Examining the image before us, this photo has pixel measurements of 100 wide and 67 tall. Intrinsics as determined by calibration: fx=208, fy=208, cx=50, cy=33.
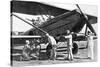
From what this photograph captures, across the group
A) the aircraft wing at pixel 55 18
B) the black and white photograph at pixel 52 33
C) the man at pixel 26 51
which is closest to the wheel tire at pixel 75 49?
the black and white photograph at pixel 52 33

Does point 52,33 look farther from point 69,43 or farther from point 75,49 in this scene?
point 75,49

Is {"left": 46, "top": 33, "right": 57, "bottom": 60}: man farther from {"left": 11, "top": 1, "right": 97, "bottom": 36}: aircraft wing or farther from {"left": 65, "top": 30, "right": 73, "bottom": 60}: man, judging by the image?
{"left": 65, "top": 30, "right": 73, "bottom": 60}: man

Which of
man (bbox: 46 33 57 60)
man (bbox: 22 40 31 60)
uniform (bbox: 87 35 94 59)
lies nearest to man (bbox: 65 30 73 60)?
man (bbox: 46 33 57 60)

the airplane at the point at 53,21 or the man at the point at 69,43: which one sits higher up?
the airplane at the point at 53,21

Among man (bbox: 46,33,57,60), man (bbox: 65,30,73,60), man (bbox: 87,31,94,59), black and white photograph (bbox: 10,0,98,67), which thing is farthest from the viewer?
man (bbox: 87,31,94,59)

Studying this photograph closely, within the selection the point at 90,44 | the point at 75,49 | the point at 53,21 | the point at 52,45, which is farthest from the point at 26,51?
the point at 90,44

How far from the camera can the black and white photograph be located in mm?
2834

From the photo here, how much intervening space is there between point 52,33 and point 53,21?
178mm

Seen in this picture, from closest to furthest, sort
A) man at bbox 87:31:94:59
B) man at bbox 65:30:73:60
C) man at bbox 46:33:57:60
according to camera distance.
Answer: man at bbox 46:33:57:60 → man at bbox 65:30:73:60 → man at bbox 87:31:94:59

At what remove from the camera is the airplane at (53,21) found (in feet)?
9.36

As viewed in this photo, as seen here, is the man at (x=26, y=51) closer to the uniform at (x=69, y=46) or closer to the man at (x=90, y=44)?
the uniform at (x=69, y=46)

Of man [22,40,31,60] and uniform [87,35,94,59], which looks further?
uniform [87,35,94,59]

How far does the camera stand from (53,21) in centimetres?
305

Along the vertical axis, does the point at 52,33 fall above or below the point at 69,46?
above
